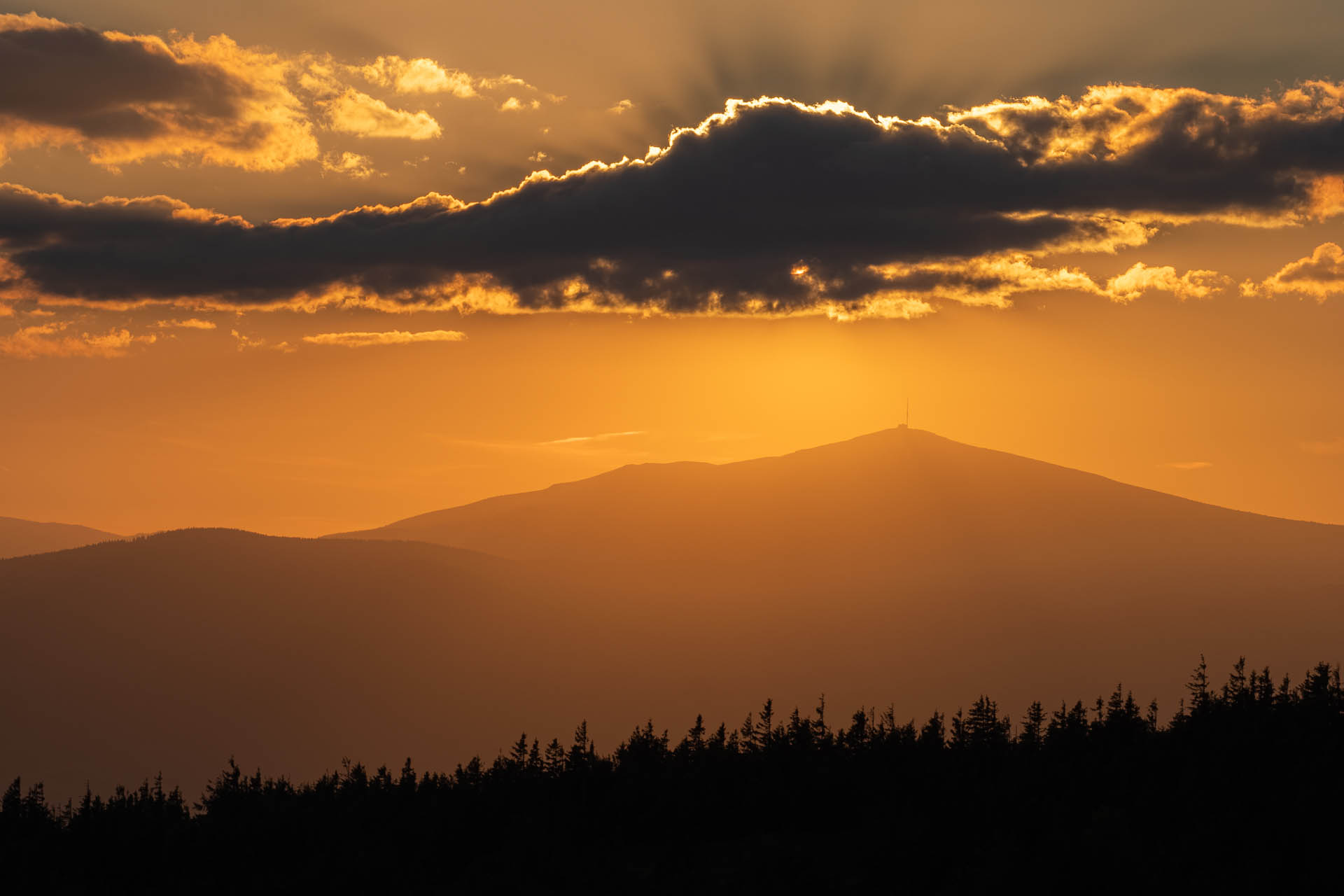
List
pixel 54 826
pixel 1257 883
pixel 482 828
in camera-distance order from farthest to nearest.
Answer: pixel 54 826 < pixel 482 828 < pixel 1257 883

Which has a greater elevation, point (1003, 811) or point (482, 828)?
point (1003, 811)

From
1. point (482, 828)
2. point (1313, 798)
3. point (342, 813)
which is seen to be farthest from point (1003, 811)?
point (342, 813)

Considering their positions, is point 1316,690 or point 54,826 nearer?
point 1316,690

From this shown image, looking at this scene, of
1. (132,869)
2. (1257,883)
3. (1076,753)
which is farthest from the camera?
(132,869)

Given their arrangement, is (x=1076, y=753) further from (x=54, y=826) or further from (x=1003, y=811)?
(x=54, y=826)

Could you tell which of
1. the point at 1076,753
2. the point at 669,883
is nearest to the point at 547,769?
the point at 669,883

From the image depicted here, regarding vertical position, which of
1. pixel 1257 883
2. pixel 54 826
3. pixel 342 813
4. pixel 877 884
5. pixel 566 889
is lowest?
pixel 54 826

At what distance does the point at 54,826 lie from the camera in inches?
6191

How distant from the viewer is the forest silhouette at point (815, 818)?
74.1m

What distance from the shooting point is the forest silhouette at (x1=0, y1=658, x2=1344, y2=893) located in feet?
243

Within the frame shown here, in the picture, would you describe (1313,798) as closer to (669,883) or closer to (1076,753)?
(1076,753)

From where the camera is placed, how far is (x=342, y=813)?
133625mm

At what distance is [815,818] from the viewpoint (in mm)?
115875

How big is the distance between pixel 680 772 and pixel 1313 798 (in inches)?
2654
